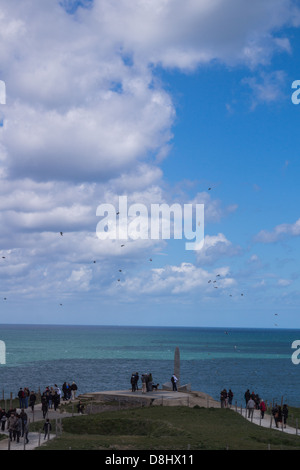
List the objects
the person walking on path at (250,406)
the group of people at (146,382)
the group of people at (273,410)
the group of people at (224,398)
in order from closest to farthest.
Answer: the group of people at (273,410), the person walking on path at (250,406), the group of people at (224,398), the group of people at (146,382)

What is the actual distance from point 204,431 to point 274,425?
27.4 ft

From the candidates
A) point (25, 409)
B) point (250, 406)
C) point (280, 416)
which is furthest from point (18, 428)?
point (250, 406)

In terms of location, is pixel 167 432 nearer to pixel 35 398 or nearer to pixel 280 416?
pixel 280 416

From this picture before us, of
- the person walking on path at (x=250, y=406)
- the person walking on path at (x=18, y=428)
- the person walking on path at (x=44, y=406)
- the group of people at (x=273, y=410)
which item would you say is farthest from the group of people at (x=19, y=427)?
the person walking on path at (x=250, y=406)

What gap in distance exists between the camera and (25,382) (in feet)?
274

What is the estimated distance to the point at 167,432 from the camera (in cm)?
3044

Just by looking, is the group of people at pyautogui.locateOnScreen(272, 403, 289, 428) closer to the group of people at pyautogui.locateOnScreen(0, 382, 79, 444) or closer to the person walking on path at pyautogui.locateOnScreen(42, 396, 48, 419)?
the group of people at pyautogui.locateOnScreen(0, 382, 79, 444)

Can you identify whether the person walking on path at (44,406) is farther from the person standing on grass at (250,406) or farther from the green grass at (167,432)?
the person standing on grass at (250,406)

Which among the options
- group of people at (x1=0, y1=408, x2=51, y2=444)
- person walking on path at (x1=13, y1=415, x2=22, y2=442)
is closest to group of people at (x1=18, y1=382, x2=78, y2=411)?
group of people at (x1=0, y1=408, x2=51, y2=444)

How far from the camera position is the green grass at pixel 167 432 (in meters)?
27.1
